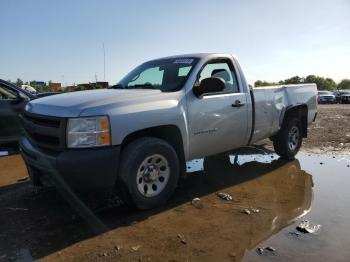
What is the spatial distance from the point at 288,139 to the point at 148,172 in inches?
151

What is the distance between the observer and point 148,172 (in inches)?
190

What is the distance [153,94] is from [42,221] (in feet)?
6.31

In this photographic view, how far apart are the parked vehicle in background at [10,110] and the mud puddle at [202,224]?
248 cm

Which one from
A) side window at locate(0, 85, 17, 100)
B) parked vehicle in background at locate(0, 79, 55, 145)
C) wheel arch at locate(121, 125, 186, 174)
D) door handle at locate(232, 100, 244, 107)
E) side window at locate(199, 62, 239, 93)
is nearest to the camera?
wheel arch at locate(121, 125, 186, 174)

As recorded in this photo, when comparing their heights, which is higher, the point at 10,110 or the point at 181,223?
the point at 10,110

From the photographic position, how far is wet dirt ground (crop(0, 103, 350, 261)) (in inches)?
148

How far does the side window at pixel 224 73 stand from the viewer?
6.12 m

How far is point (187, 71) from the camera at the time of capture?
5656 mm

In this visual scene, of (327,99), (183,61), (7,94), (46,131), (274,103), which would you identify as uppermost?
(183,61)

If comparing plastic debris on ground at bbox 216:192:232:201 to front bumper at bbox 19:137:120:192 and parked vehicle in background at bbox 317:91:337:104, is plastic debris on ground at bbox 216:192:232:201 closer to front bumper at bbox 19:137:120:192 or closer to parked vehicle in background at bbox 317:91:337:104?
front bumper at bbox 19:137:120:192

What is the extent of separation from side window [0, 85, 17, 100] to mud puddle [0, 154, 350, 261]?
286cm

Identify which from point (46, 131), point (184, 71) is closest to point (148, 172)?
point (46, 131)

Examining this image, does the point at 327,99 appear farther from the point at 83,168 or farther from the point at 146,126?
the point at 83,168

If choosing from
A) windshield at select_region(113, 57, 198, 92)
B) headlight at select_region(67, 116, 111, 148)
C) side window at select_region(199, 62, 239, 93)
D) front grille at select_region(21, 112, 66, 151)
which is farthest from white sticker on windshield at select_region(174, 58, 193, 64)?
front grille at select_region(21, 112, 66, 151)
